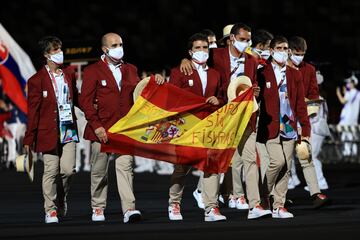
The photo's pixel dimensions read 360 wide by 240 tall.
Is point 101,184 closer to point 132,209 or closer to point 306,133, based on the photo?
point 132,209

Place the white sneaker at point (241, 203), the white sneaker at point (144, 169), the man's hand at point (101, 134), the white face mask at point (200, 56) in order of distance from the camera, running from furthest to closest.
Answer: the white sneaker at point (144, 169) → the white sneaker at point (241, 203) → the white face mask at point (200, 56) → the man's hand at point (101, 134)

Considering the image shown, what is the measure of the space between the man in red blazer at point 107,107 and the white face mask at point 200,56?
1.63ft

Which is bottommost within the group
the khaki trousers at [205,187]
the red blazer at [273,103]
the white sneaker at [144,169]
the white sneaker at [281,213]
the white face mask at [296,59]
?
the white sneaker at [281,213]

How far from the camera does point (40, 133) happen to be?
1797 centimetres

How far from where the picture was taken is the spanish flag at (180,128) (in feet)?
58.4

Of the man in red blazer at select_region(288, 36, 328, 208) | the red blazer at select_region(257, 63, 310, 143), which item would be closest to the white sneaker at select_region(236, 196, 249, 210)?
the man in red blazer at select_region(288, 36, 328, 208)

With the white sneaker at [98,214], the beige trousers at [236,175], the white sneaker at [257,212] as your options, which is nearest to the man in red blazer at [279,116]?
the white sneaker at [257,212]

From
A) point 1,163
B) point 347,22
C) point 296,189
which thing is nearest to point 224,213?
point 296,189

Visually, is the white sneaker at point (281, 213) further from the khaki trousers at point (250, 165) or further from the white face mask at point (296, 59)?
the white face mask at point (296, 59)

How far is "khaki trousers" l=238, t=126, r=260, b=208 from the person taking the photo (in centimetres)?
1777

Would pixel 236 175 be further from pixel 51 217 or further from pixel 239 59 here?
pixel 51 217

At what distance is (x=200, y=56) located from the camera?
18.0m

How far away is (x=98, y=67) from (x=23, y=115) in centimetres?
1630

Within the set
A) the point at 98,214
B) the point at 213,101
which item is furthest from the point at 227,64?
the point at 98,214
